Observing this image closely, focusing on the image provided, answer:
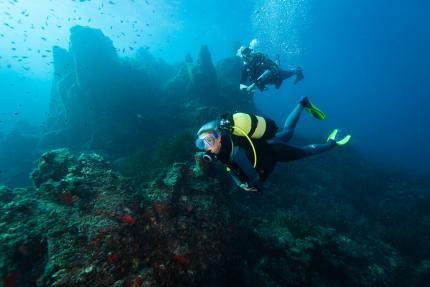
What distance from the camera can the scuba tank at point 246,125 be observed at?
182 inches

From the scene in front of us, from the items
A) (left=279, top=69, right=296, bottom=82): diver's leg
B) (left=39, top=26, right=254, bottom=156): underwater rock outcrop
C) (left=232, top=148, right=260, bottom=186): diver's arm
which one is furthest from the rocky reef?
(left=39, top=26, right=254, bottom=156): underwater rock outcrop

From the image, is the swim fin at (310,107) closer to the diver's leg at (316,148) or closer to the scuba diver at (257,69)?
the diver's leg at (316,148)

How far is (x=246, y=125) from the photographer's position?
4641 mm

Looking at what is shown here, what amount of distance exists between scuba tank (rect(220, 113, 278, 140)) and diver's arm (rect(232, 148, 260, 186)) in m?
0.39

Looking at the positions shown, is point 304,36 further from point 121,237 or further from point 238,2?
point 121,237

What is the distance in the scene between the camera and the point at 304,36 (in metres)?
97.9

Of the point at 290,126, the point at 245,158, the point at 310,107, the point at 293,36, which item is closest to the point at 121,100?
the point at 290,126

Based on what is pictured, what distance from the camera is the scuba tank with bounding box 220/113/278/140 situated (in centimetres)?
463

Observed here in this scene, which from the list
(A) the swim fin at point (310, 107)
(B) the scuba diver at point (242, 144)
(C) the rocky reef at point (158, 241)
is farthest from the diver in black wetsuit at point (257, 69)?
(B) the scuba diver at point (242, 144)

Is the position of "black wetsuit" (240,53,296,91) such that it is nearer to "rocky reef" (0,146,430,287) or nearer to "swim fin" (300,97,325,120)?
"swim fin" (300,97,325,120)

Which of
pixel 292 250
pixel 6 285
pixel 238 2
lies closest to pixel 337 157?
pixel 292 250

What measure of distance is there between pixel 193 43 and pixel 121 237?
10214cm

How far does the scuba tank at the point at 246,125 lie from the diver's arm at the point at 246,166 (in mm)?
392

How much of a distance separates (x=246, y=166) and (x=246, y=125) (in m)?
0.83
